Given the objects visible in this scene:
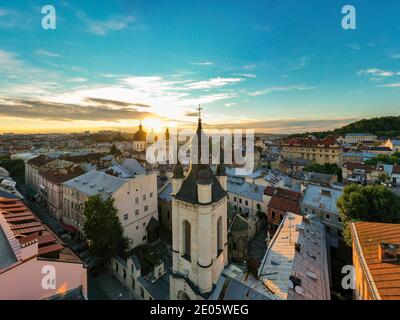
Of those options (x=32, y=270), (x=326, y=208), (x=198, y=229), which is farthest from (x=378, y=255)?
(x=32, y=270)

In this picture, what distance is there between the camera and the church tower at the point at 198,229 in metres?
12.5

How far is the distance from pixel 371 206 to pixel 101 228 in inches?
1167

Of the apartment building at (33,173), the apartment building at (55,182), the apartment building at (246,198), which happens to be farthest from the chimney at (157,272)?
the apartment building at (33,173)

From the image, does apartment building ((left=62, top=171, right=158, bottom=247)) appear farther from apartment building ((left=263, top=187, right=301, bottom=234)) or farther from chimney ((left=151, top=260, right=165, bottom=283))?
apartment building ((left=263, top=187, right=301, bottom=234))

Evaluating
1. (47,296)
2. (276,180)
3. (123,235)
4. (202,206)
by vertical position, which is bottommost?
(123,235)

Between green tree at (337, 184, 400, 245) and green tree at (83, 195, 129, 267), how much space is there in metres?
25.0

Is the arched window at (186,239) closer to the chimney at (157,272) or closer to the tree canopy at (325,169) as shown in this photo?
the chimney at (157,272)

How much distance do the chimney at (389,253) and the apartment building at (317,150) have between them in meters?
78.8

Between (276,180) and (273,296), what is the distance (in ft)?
98.4

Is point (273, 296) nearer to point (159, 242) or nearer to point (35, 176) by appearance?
point (159, 242)

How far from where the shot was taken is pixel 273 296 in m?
11.8

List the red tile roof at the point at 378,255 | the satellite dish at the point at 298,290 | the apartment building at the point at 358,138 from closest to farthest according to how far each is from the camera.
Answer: the red tile roof at the point at 378,255 → the satellite dish at the point at 298,290 → the apartment building at the point at 358,138

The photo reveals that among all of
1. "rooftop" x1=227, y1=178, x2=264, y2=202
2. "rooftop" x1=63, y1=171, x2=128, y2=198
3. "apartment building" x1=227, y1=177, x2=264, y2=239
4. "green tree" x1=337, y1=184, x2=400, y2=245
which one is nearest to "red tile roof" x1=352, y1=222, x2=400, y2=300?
"green tree" x1=337, y1=184, x2=400, y2=245
